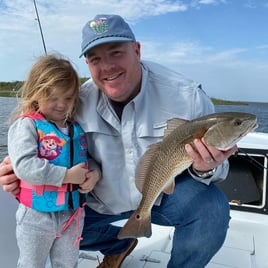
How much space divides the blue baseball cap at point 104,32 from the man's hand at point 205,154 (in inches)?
34.9

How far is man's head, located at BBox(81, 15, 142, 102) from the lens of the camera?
2.38 m

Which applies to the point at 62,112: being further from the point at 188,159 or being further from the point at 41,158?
the point at 188,159

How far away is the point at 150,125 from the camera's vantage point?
2.54 metres

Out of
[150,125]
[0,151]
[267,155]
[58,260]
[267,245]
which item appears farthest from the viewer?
[0,151]

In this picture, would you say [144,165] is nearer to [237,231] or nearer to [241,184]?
[237,231]

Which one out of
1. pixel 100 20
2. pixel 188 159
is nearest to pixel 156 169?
pixel 188 159

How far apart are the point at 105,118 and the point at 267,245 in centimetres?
204

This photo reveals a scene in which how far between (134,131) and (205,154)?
0.64 meters

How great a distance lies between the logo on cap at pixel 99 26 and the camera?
237cm

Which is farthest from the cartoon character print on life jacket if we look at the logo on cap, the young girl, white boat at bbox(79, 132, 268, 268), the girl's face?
white boat at bbox(79, 132, 268, 268)

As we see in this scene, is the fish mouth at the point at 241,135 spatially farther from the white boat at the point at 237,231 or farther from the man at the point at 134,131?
the white boat at the point at 237,231

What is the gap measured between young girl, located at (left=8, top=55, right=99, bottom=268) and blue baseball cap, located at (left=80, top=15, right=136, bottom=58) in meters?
0.23

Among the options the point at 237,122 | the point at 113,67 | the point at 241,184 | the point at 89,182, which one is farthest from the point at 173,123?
the point at 241,184

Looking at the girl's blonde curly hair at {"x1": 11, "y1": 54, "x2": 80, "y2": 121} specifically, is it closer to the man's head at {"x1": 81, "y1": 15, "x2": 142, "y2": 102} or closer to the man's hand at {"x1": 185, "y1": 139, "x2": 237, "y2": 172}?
the man's head at {"x1": 81, "y1": 15, "x2": 142, "y2": 102}
